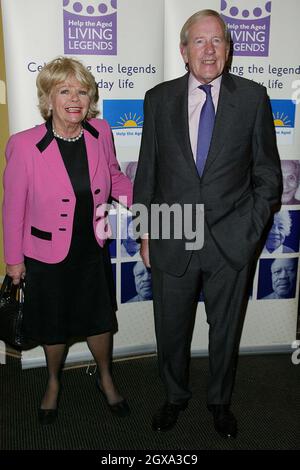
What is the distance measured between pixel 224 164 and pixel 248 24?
1.10 m

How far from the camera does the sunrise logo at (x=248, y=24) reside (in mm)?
2891

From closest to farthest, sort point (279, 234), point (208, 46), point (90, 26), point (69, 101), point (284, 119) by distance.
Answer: point (208, 46) < point (69, 101) < point (90, 26) < point (284, 119) < point (279, 234)

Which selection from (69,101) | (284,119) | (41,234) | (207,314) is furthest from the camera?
(284,119)

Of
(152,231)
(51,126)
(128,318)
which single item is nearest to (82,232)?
(152,231)

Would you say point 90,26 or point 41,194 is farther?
point 90,26

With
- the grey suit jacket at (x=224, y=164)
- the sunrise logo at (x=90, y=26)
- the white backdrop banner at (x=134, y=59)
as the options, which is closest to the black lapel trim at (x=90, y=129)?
the grey suit jacket at (x=224, y=164)

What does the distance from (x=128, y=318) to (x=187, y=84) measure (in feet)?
5.02

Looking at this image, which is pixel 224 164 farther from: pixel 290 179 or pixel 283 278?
pixel 283 278

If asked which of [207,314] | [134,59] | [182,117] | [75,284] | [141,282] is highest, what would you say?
[134,59]

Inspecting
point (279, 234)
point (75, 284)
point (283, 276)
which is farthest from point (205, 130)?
point (283, 276)

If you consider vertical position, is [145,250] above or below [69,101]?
below

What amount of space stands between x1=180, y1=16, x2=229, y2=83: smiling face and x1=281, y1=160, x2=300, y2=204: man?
104cm

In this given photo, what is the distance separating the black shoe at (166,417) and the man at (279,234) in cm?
112

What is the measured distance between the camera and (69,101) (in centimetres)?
234
